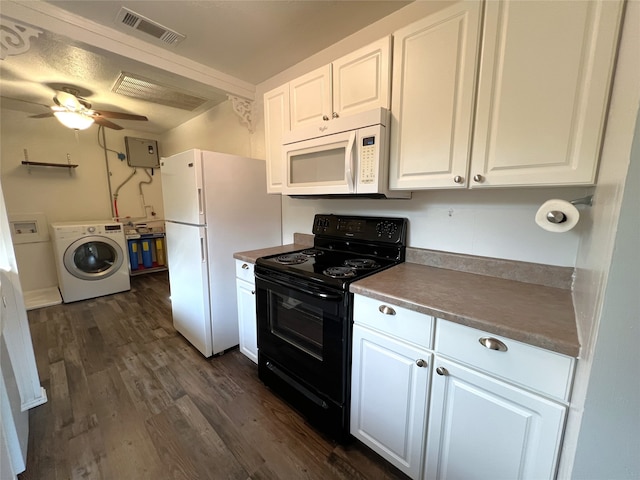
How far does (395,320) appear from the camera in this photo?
1103 millimetres

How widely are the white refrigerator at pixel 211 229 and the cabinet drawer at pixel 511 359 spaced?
172cm

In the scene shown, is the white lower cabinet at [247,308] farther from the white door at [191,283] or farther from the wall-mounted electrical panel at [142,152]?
the wall-mounted electrical panel at [142,152]

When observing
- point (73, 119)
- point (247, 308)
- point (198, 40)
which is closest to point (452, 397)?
point (247, 308)

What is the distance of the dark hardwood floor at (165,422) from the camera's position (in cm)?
128

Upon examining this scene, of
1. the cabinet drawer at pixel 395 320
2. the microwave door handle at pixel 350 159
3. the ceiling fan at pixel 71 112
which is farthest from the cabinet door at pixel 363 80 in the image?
the ceiling fan at pixel 71 112

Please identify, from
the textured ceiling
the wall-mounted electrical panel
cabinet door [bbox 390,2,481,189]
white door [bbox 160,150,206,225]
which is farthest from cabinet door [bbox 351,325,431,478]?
the wall-mounted electrical panel

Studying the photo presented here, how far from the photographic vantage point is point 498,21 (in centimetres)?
100

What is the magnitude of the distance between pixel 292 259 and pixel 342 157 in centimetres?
70

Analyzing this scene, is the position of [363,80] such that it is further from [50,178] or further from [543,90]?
[50,178]

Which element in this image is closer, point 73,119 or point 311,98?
point 311,98

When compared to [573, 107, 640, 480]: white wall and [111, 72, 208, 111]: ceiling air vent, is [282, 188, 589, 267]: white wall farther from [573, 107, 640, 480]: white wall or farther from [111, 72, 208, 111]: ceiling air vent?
[111, 72, 208, 111]: ceiling air vent

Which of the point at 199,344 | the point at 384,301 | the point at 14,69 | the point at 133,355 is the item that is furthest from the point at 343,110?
the point at 14,69

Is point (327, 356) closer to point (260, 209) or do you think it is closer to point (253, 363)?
point (253, 363)

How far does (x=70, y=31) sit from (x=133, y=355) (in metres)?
2.32
